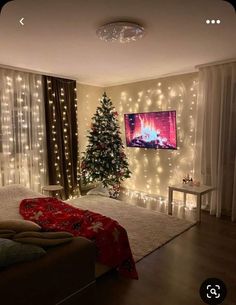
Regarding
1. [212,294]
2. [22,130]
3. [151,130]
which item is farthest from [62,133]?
[212,294]

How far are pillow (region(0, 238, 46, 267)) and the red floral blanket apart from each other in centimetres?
50

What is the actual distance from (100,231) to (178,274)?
0.93m

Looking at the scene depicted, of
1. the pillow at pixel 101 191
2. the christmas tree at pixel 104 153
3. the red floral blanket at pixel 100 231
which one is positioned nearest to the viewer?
the red floral blanket at pixel 100 231

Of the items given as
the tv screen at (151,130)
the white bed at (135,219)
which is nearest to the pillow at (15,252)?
the white bed at (135,219)

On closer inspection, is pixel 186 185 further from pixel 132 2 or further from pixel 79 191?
pixel 132 2

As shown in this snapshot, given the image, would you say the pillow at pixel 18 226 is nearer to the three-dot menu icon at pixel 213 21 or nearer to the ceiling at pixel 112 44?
the ceiling at pixel 112 44

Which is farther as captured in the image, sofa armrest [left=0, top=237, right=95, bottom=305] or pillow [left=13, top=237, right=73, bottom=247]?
pillow [left=13, top=237, right=73, bottom=247]

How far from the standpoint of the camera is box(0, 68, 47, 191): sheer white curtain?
4285mm

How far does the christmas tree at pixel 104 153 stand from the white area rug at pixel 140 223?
49 centimetres

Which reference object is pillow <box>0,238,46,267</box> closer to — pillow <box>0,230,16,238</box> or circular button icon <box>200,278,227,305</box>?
pillow <box>0,230,16,238</box>

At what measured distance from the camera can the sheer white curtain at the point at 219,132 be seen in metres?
3.99

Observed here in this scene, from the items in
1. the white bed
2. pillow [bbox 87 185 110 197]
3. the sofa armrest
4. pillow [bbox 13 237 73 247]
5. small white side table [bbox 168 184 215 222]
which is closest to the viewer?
the sofa armrest

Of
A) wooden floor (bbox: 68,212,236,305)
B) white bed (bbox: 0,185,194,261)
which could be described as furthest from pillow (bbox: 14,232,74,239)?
white bed (bbox: 0,185,194,261)

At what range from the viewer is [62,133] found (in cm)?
509
